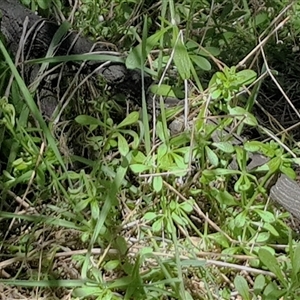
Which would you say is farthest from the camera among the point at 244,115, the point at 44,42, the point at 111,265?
the point at 44,42

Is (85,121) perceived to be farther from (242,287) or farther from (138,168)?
(242,287)

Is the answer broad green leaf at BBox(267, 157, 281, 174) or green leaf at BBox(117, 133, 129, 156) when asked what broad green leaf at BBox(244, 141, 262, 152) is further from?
green leaf at BBox(117, 133, 129, 156)

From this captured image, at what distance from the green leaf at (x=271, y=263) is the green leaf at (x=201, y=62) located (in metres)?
0.46

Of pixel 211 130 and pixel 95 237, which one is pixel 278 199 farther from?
pixel 95 237

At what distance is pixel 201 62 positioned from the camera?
1.71 metres

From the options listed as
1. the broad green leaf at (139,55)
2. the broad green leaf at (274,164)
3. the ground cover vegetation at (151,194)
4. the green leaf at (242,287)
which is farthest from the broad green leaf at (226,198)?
the broad green leaf at (139,55)

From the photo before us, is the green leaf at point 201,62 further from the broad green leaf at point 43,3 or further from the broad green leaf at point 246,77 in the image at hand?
the broad green leaf at point 43,3

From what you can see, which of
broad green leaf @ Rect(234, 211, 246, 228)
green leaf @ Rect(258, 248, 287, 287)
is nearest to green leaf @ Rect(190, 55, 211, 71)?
broad green leaf @ Rect(234, 211, 246, 228)

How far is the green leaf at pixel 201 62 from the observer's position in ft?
5.59

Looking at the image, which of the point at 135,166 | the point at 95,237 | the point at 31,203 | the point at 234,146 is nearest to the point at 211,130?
the point at 234,146

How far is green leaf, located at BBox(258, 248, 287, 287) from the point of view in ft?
4.81

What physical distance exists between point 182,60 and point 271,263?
0.51 meters

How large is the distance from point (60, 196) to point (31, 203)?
8cm

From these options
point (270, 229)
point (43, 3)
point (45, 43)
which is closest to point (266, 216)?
point (270, 229)
